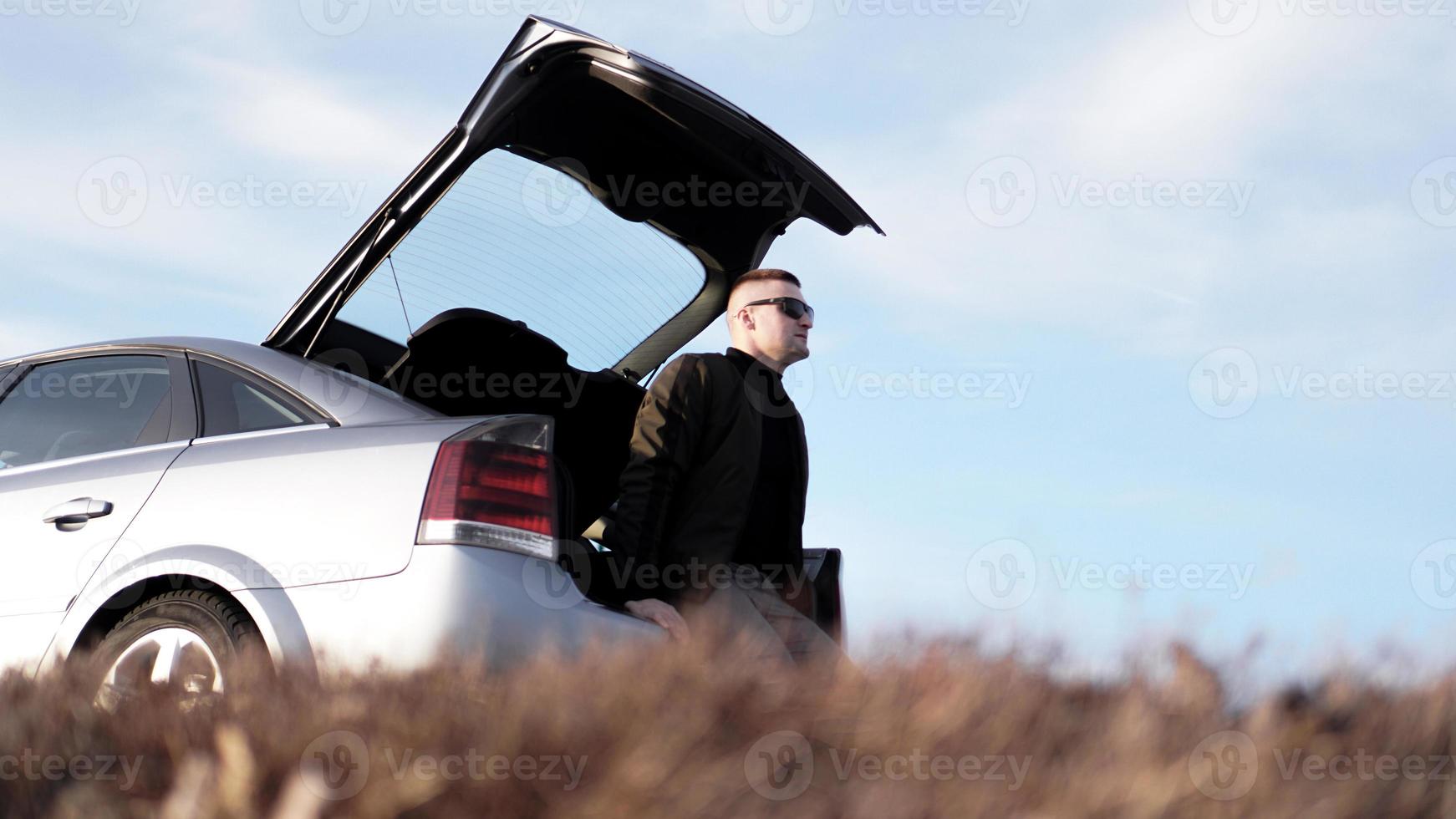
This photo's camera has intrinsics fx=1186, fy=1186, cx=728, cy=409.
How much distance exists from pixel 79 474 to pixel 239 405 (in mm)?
623

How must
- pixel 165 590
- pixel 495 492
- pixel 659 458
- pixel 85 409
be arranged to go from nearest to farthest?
pixel 495 492
pixel 165 590
pixel 659 458
pixel 85 409

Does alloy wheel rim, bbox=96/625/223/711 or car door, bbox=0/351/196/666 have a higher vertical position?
car door, bbox=0/351/196/666

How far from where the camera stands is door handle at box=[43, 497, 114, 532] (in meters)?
3.73

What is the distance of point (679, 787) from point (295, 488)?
2.28 metres

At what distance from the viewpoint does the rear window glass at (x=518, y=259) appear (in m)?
3.96

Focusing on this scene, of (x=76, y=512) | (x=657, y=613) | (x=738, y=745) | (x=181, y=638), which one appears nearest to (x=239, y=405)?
(x=76, y=512)

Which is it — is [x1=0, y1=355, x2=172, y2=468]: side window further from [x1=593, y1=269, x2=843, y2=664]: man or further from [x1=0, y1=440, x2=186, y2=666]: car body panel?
[x1=593, y1=269, x2=843, y2=664]: man

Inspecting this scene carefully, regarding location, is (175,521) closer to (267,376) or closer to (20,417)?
(267,376)

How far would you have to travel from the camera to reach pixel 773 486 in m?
4.07

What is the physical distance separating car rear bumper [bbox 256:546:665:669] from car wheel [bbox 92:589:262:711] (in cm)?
13

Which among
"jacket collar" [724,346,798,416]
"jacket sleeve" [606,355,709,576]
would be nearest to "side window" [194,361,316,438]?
"jacket sleeve" [606,355,709,576]

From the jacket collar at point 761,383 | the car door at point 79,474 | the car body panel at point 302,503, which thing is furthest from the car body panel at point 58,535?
the jacket collar at point 761,383

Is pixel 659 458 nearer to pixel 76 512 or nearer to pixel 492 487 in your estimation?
pixel 492 487

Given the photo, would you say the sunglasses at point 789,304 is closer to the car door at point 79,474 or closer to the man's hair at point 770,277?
the man's hair at point 770,277
